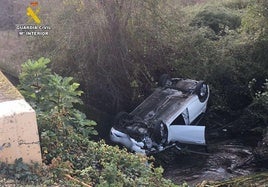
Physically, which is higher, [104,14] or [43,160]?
[104,14]

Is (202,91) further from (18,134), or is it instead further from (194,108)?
Answer: (18,134)

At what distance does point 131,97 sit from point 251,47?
12.3ft

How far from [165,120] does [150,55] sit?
8.15 ft

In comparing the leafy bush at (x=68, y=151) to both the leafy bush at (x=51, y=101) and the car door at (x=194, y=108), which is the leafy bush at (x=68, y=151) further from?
the car door at (x=194, y=108)

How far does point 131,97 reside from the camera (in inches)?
451

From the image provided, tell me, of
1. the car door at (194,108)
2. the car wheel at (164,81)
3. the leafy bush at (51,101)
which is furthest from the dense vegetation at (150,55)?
the leafy bush at (51,101)

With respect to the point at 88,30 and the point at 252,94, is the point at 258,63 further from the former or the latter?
the point at 88,30

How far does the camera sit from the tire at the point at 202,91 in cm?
1060

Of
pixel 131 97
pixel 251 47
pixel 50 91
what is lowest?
pixel 131 97

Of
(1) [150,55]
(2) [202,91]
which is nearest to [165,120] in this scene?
(2) [202,91]

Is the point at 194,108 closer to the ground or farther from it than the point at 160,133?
farther from it

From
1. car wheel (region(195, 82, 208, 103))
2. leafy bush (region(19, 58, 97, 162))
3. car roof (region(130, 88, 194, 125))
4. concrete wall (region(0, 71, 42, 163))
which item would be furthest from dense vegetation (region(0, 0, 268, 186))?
concrete wall (region(0, 71, 42, 163))

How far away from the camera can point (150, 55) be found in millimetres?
11539

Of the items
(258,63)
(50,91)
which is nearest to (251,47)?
(258,63)
